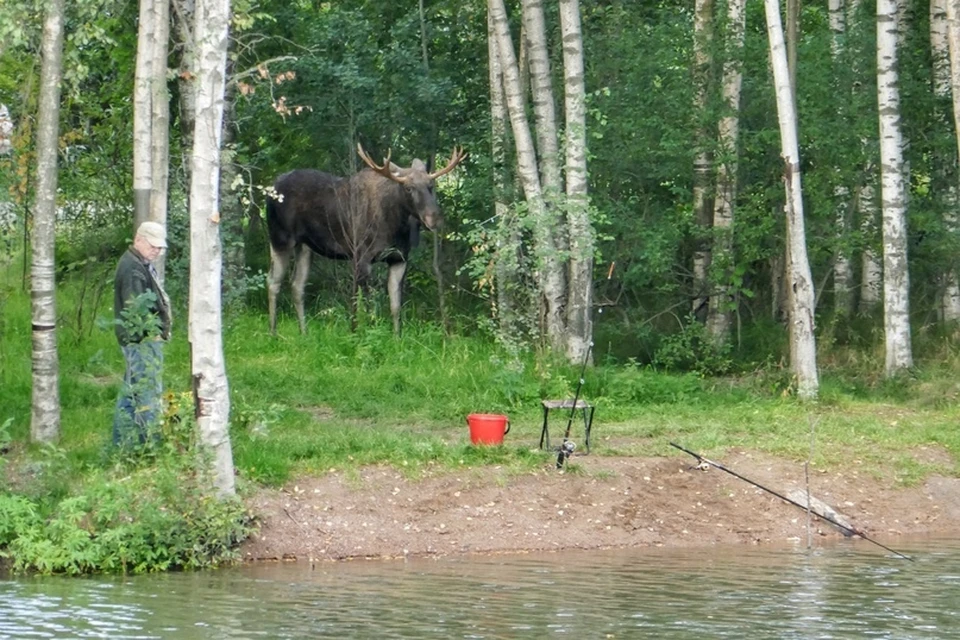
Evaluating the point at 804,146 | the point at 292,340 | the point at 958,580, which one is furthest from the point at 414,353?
the point at 958,580

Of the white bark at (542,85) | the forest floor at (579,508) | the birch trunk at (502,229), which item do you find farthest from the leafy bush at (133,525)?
the white bark at (542,85)

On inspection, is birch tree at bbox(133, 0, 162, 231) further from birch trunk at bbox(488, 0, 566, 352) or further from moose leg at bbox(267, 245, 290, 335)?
moose leg at bbox(267, 245, 290, 335)

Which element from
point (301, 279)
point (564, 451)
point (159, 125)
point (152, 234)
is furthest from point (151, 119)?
point (301, 279)

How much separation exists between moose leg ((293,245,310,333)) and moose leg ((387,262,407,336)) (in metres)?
1.06

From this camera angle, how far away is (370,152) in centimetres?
2327

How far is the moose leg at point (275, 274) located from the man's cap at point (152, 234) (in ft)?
23.8

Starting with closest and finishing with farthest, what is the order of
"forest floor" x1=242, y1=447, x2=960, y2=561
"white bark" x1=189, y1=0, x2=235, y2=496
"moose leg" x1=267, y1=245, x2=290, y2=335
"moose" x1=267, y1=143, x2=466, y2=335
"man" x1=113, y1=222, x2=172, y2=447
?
"white bark" x1=189, y1=0, x2=235, y2=496, "man" x1=113, y1=222, x2=172, y2=447, "forest floor" x1=242, y1=447, x2=960, y2=561, "moose" x1=267, y1=143, x2=466, y2=335, "moose leg" x1=267, y1=245, x2=290, y2=335

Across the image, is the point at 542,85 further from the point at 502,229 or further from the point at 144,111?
the point at 144,111

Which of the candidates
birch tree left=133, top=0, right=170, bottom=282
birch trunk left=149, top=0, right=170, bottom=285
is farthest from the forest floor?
birch tree left=133, top=0, right=170, bottom=282

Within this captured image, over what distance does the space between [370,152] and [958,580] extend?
13.4m

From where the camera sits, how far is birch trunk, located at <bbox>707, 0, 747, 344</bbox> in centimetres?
1941

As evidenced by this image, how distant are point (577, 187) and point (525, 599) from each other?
26.5 ft

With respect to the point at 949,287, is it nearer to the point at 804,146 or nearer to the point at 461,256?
the point at 804,146

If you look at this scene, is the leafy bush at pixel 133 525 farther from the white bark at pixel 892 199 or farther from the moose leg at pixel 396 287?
the white bark at pixel 892 199
